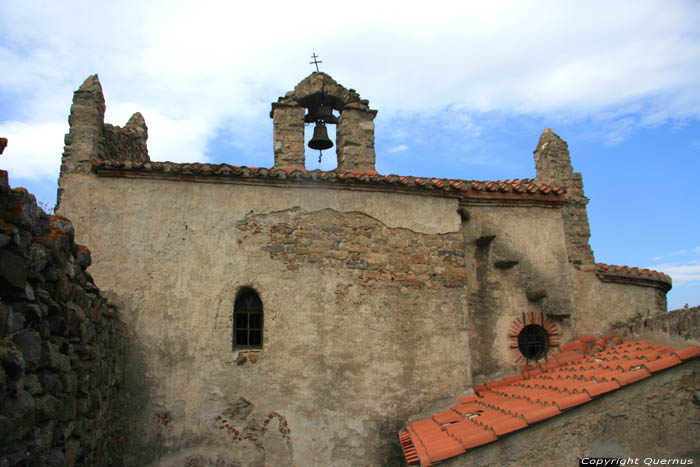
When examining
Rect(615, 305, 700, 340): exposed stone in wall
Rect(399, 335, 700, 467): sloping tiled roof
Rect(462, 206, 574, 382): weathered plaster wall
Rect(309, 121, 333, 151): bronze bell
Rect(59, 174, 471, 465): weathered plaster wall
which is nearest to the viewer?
Rect(399, 335, 700, 467): sloping tiled roof

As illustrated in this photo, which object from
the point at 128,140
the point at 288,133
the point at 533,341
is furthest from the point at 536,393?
the point at 128,140

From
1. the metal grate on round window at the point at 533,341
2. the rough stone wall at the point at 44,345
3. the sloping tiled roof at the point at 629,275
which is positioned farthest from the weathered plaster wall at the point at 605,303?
the rough stone wall at the point at 44,345

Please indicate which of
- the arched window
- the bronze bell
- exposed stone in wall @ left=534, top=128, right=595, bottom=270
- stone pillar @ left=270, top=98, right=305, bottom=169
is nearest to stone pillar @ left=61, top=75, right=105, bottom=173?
stone pillar @ left=270, top=98, right=305, bottom=169

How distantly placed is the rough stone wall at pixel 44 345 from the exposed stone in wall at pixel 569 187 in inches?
315

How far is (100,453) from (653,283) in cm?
934

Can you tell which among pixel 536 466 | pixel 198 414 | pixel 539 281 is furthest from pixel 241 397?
pixel 539 281

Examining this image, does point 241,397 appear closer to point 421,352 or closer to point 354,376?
point 354,376

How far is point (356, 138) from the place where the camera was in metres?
10.2

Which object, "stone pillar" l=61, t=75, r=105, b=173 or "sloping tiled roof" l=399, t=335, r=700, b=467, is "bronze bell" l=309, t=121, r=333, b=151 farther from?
"sloping tiled roof" l=399, t=335, r=700, b=467

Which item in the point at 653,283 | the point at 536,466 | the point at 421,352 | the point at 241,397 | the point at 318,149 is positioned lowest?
the point at 536,466

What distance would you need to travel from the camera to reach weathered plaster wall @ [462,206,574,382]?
8828 mm

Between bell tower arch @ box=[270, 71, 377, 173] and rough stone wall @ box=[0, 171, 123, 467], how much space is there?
4.97 meters

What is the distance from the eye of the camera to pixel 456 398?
319 inches

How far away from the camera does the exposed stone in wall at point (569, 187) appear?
9.71m
